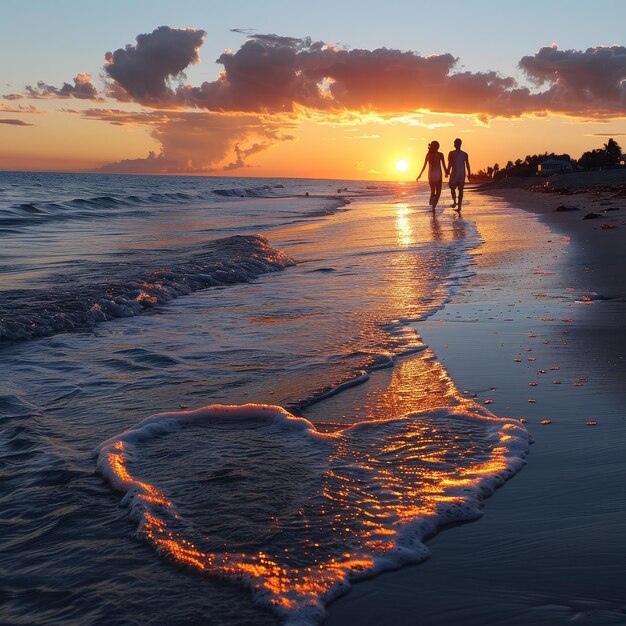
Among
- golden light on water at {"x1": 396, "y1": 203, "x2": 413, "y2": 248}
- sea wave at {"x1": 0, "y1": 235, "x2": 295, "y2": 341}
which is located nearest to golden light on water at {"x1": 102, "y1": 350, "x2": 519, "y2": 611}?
sea wave at {"x1": 0, "y1": 235, "x2": 295, "y2": 341}

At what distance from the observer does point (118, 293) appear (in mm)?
8258

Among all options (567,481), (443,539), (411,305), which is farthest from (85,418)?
(411,305)

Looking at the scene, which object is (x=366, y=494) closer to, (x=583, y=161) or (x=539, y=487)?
(x=539, y=487)

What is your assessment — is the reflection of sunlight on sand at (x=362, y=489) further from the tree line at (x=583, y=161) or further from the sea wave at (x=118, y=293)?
the tree line at (x=583, y=161)

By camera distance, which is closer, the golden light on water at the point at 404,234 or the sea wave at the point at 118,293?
the sea wave at the point at 118,293

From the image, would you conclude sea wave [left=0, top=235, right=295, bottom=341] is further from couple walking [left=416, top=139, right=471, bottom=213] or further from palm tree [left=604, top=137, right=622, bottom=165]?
palm tree [left=604, top=137, right=622, bottom=165]

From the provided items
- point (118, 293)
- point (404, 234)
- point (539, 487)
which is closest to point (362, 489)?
point (539, 487)

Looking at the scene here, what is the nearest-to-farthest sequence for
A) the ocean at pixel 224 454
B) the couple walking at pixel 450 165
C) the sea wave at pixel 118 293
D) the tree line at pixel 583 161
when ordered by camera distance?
the ocean at pixel 224 454, the sea wave at pixel 118 293, the couple walking at pixel 450 165, the tree line at pixel 583 161

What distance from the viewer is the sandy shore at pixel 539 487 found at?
2082 mm

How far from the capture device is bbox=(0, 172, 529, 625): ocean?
7.47 feet

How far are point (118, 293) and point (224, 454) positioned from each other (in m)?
5.35

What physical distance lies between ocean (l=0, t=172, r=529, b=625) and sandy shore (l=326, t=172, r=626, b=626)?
0.12 m

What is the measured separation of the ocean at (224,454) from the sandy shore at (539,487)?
124 mm

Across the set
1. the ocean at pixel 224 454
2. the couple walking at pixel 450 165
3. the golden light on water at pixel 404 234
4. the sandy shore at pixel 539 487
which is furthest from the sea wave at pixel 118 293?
the couple walking at pixel 450 165
